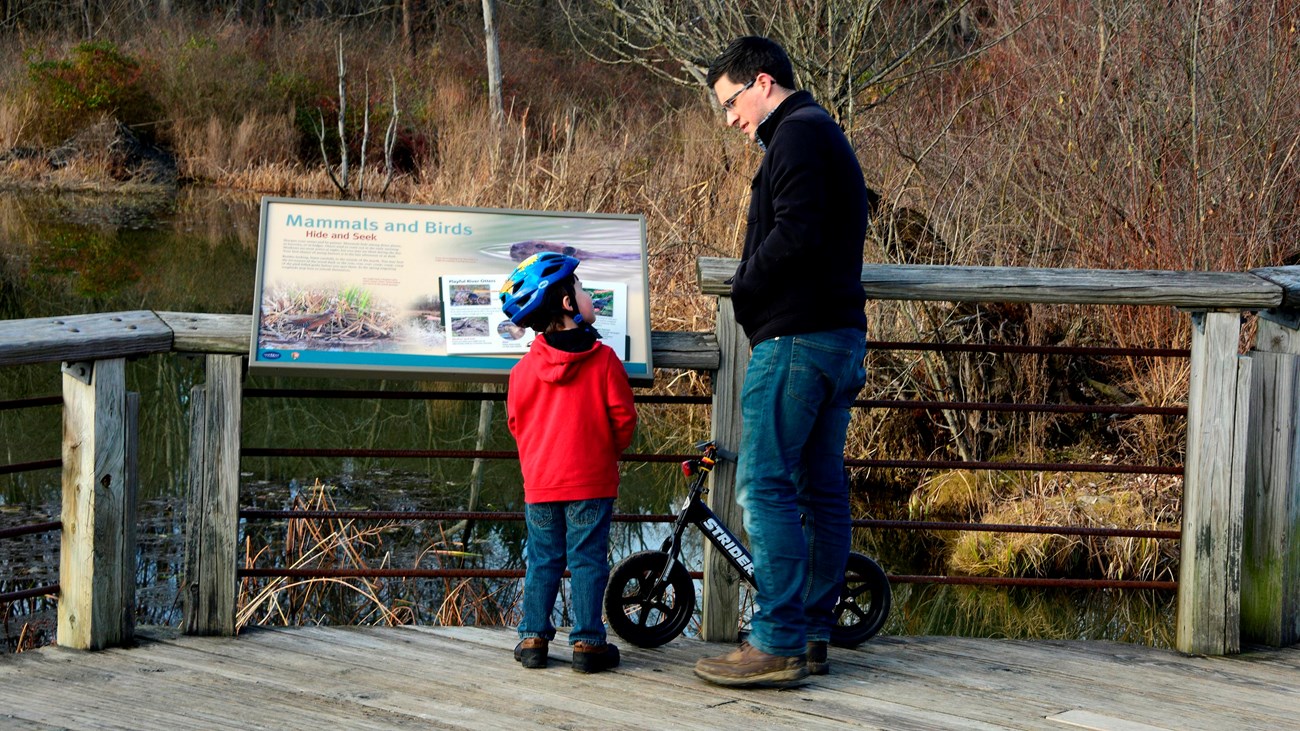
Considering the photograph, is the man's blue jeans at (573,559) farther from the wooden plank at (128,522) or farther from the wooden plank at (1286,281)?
the wooden plank at (1286,281)

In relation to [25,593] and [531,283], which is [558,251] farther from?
[25,593]

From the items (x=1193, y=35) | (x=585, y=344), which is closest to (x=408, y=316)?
(x=585, y=344)

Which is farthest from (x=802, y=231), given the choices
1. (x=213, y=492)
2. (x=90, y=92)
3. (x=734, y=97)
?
(x=90, y=92)

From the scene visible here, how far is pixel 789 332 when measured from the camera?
3.56m

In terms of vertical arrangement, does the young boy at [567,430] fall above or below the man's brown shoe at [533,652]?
above

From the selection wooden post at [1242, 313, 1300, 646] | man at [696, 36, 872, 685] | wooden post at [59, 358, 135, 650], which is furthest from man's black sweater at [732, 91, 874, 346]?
wooden post at [59, 358, 135, 650]

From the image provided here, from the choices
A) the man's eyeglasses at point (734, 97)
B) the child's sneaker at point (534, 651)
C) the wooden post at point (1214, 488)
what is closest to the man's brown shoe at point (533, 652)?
the child's sneaker at point (534, 651)

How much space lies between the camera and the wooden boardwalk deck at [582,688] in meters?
3.44

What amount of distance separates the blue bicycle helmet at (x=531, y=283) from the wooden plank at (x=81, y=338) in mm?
955

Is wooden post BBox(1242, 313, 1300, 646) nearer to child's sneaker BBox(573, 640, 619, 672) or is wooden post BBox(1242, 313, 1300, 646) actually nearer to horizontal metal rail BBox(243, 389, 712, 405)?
horizontal metal rail BBox(243, 389, 712, 405)

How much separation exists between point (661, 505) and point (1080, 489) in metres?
2.74

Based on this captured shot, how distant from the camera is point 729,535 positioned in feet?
13.0

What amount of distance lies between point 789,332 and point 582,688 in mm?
1034

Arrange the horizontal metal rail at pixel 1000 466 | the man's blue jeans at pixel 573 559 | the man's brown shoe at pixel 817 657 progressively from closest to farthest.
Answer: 1. the man's blue jeans at pixel 573 559
2. the man's brown shoe at pixel 817 657
3. the horizontal metal rail at pixel 1000 466
